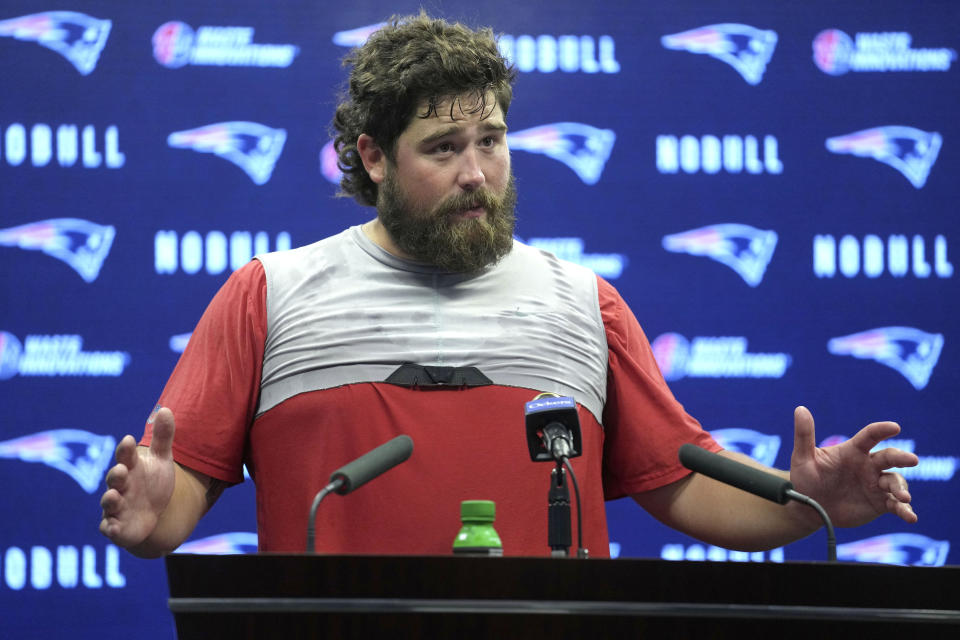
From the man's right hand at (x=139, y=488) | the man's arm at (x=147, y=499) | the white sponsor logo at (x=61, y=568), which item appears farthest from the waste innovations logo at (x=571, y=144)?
the man's right hand at (x=139, y=488)

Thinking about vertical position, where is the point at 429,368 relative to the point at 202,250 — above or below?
below

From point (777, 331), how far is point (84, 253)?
2122 millimetres

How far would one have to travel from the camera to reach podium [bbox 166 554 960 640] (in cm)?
120

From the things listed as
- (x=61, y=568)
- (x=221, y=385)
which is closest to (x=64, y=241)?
(x=61, y=568)

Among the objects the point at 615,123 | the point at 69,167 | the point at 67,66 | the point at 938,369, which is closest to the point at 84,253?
the point at 69,167

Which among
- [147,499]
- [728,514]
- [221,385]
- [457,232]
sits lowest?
[728,514]

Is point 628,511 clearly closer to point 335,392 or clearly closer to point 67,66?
point 335,392

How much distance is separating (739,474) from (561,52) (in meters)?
2.25

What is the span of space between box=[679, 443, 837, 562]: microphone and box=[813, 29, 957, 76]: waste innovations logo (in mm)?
2355

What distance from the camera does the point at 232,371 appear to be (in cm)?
Answer: 208

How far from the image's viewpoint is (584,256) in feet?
11.2

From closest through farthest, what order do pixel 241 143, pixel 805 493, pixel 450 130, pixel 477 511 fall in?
pixel 477 511
pixel 805 493
pixel 450 130
pixel 241 143

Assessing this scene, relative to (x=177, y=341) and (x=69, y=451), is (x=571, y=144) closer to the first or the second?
(x=177, y=341)

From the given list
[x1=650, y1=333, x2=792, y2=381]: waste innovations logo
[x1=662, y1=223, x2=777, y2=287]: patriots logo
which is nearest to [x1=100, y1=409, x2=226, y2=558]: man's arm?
[x1=650, y1=333, x2=792, y2=381]: waste innovations logo
